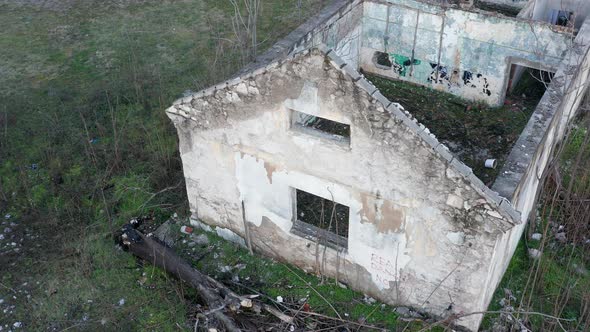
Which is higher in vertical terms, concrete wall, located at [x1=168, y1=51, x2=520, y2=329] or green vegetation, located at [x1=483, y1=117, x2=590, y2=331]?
concrete wall, located at [x1=168, y1=51, x2=520, y2=329]

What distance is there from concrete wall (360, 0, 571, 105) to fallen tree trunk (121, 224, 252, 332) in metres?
7.55

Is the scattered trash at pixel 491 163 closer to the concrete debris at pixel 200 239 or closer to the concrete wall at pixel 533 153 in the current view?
the concrete wall at pixel 533 153

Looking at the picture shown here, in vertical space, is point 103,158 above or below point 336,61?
below

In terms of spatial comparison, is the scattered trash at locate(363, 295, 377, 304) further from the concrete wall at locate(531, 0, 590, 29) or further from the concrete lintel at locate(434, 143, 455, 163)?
the concrete wall at locate(531, 0, 590, 29)

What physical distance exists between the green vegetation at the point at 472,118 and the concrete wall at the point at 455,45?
285 mm

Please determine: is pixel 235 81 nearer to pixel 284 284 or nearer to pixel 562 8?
pixel 284 284

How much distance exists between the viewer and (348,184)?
25.7 ft

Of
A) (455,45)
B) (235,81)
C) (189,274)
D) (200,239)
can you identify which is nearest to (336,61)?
(235,81)

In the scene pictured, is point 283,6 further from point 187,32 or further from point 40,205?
point 40,205

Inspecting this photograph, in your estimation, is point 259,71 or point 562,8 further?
point 562,8

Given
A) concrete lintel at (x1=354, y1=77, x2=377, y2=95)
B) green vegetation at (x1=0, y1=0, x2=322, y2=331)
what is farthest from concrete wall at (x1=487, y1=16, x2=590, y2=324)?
green vegetation at (x1=0, y1=0, x2=322, y2=331)

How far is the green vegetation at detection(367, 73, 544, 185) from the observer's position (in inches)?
472

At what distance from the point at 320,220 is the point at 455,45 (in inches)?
255

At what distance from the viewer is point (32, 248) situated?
10352 mm
